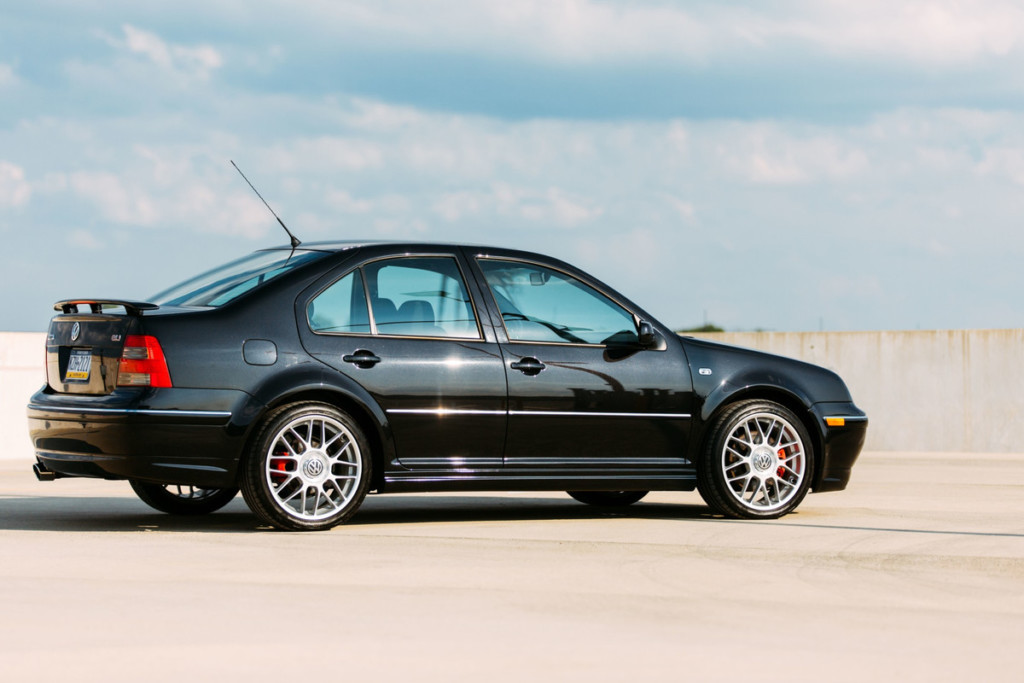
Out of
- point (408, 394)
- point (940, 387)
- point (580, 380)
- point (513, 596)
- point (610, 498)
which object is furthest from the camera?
point (940, 387)

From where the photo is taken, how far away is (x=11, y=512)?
9.39m

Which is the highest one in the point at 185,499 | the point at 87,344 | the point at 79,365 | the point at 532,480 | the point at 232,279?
the point at 232,279

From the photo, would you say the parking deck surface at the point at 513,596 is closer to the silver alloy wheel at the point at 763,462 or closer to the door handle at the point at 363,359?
the silver alloy wheel at the point at 763,462

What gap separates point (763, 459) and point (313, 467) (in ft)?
9.41

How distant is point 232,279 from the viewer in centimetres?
854

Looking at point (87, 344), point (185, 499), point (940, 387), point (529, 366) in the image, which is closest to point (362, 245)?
point (529, 366)

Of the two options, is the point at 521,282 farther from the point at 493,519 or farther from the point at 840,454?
the point at 840,454

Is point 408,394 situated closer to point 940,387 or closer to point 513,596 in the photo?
point 513,596

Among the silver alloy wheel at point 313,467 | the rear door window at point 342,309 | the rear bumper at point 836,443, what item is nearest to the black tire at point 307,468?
the silver alloy wheel at point 313,467

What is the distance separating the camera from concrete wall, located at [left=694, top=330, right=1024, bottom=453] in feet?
59.3

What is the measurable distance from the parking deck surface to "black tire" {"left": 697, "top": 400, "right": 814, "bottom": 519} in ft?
0.66

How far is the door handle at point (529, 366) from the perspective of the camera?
28.1 feet

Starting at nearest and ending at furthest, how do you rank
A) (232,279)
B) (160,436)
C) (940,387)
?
(160,436) < (232,279) < (940,387)

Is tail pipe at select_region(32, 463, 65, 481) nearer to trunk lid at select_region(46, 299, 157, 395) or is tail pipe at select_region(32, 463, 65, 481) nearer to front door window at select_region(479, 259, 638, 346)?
trunk lid at select_region(46, 299, 157, 395)
